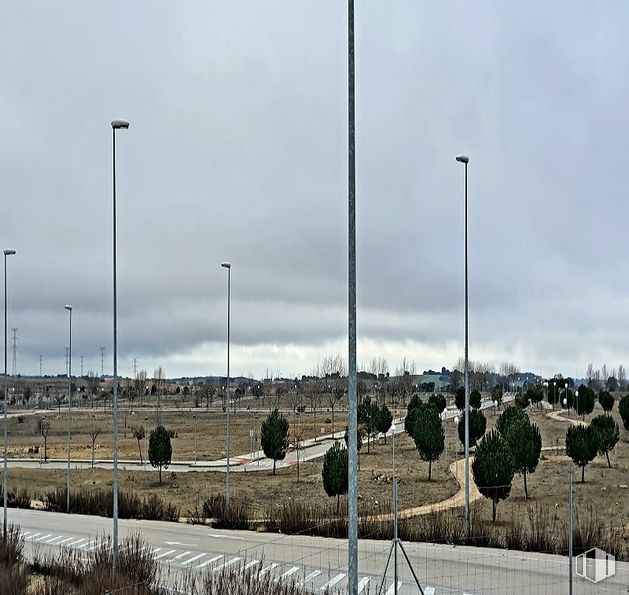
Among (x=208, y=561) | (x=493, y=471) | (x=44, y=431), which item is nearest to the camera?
(x=208, y=561)

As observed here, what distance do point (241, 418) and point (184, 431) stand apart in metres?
12.2

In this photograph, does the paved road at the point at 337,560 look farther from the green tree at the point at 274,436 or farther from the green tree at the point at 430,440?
the green tree at the point at 430,440

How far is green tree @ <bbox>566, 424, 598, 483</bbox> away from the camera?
37.2m

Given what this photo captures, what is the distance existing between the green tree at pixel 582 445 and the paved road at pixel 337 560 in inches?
644

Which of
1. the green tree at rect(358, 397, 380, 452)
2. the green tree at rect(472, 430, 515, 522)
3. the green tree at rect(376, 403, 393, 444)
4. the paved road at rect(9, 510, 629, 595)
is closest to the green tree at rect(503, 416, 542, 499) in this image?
the green tree at rect(472, 430, 515, 522)

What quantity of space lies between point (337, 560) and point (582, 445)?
19.1 metres

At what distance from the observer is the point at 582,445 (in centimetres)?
3716

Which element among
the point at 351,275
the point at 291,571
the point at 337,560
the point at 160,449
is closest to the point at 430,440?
the point at 160,449

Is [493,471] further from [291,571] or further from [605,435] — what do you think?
[605,435]

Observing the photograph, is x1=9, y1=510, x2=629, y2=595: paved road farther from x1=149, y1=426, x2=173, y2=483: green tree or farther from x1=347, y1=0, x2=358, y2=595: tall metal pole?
x1=149, y1=426, x2=173, y2=483: green tree

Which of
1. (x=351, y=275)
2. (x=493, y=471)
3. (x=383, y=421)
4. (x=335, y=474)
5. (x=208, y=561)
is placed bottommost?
(x=383, y=421)

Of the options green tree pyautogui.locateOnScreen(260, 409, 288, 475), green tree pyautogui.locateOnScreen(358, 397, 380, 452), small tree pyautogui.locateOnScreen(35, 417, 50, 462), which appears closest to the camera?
green tree pyautogui.locateOnScreen(260, 409, 288, 475)

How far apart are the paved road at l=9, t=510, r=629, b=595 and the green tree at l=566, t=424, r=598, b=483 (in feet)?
53.7

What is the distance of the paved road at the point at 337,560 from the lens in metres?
18.5
